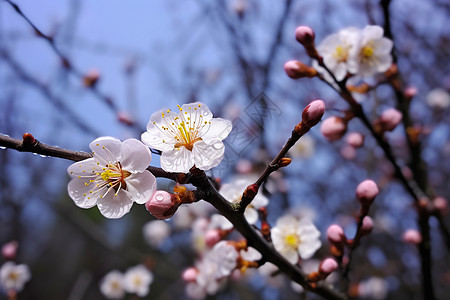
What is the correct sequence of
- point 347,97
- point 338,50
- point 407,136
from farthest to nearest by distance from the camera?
point 407,136 → point 338,50 → point 347,97

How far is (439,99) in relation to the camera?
387cm

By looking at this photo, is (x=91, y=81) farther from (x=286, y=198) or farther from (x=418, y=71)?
(x=418, y=71)

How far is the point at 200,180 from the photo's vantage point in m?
0.82

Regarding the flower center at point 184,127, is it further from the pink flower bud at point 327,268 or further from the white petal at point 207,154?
the pink flower bud at point 327,268

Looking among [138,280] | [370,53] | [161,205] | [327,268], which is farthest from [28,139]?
[138,280]

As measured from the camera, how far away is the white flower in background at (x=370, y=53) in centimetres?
146

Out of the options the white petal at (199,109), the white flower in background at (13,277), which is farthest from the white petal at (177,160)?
the white flower in background at (13,277)

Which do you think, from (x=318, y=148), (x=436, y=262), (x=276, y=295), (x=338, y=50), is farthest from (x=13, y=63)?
(x=436, y=262)

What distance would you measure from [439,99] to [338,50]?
3.00 meters

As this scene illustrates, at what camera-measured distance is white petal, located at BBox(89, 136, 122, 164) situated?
0.88 metres

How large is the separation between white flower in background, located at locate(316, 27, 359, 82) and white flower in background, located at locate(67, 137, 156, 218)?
3.00ft

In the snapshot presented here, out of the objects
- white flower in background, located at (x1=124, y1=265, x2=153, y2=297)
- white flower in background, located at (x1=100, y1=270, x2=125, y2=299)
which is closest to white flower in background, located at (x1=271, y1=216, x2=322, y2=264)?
white flower in background, located at (x1=124, y1=265, x2=153, y2=297)

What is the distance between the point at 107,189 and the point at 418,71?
3983 millimetres

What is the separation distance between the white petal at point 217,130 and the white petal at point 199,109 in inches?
1.1
